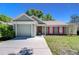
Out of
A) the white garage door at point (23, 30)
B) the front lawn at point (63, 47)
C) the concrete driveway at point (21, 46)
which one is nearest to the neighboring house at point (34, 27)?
the white garage door at point (23, 30)

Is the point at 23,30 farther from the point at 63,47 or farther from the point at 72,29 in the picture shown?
the point at 72,29

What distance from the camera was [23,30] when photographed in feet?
49.3

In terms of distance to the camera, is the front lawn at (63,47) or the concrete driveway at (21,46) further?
the front lawn at (63,47)

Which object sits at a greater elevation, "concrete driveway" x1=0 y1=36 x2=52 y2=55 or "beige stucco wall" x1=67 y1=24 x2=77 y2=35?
"beige stucco wall" x1=67 y1=24 x2=77 y2=35

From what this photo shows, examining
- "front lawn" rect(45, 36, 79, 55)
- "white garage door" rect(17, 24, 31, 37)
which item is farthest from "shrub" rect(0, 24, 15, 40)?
"front lawn" rect(45, 36, 79, 55)

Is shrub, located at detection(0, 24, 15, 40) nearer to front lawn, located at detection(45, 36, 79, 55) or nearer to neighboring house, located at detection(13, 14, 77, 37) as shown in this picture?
neighboring house, located at detection(13, 14, 77, 37)

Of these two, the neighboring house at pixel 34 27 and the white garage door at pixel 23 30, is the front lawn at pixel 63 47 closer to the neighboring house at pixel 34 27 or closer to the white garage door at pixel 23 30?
the white garage door at pixel 23 30

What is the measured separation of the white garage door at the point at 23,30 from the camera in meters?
14.8

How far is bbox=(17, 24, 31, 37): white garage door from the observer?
14.8m

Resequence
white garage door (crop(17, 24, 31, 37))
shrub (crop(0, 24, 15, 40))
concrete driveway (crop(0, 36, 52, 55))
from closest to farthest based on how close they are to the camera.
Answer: concrete driveway (crop(0, 36, 52, 55)), shrub (crop(0, 24, 15, 40)), white garage door (crop(17, 24, 31, 37))

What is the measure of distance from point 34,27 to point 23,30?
2125 mm

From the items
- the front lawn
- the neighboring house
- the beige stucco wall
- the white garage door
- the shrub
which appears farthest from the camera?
the beige stucco wall

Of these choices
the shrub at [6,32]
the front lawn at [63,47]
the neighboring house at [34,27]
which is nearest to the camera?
the front lawn at [63,47]

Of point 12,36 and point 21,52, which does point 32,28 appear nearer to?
point 12,36
